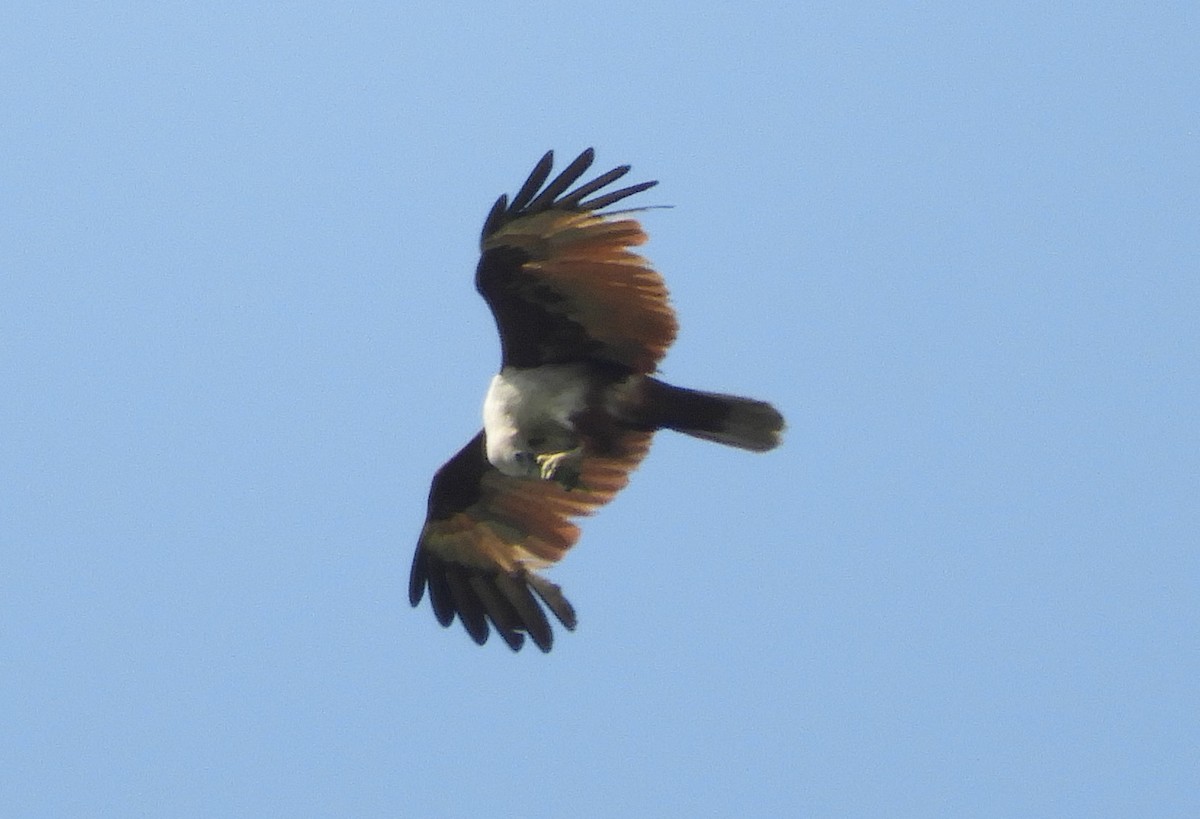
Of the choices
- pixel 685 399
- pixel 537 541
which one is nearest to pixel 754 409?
pixel 685 399

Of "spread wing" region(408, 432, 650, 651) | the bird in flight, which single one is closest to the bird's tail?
the bird in flight

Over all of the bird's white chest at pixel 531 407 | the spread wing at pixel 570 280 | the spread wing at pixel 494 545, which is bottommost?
the spread wing at pixel 494 545

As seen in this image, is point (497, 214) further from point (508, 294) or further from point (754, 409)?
point (754, 409)

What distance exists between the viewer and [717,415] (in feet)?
33.0

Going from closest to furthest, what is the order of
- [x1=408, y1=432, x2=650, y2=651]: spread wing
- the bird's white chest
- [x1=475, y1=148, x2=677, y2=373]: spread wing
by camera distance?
[x1=475, y1=148, x2=677, y2=373]: spread wing
the bird's white chest
[x1=408, y1=432, x2=650, y2=651]: spread wing

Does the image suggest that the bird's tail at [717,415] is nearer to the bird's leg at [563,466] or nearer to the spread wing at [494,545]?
the bird's leg at [563,466]

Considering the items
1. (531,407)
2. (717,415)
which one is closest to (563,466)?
(531,407)

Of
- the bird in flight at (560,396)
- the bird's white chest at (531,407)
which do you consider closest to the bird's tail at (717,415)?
the bird in flight at (560,396)

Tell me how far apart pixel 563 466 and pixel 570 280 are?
3.11ft

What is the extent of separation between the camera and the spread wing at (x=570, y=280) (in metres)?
9.79

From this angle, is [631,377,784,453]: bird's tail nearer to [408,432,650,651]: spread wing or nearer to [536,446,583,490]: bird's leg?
[536,446,583,490]: bird's leg

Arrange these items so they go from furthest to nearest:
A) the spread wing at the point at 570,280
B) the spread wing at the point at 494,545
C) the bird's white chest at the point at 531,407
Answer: the spread wing at the point at 494,545 → the bird's white chest at the point at 531,407 → the spread wing at the point at 570,280

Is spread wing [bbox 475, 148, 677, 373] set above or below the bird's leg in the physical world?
above

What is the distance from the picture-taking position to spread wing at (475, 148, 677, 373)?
32.1 feet
